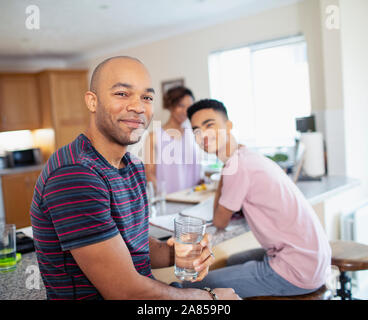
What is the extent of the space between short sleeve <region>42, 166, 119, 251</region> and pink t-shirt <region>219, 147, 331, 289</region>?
631 millimetres

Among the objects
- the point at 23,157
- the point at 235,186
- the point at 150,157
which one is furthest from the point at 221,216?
the point at 23,157

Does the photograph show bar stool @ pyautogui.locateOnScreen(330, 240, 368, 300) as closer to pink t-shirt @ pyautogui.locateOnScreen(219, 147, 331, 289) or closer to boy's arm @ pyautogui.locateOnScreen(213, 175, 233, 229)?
pink t-shirt @ pyautogui.locateOnScreen(219, 147, 331, 289)

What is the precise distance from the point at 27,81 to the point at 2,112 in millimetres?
521

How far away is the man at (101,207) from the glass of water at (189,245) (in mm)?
93

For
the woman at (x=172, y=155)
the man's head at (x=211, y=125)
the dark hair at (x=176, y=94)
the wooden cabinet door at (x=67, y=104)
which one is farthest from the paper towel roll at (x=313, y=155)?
the wooden cabinet door at (x=67, y=104)

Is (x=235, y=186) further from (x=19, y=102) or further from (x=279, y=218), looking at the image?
(x=19, y=102)

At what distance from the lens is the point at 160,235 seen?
1235 millimetres

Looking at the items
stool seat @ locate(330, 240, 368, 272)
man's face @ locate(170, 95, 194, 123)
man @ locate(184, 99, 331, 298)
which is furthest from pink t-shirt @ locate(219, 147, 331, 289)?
man's face @ locate(170, 95, 194, 123)

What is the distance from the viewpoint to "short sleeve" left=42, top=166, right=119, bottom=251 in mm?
679

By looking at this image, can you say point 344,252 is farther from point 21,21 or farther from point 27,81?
point 27,81

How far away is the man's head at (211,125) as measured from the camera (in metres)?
1.39

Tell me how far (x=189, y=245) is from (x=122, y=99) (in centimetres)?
40

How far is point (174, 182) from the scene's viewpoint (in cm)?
235

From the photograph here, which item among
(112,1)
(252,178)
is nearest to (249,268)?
(252,178)
